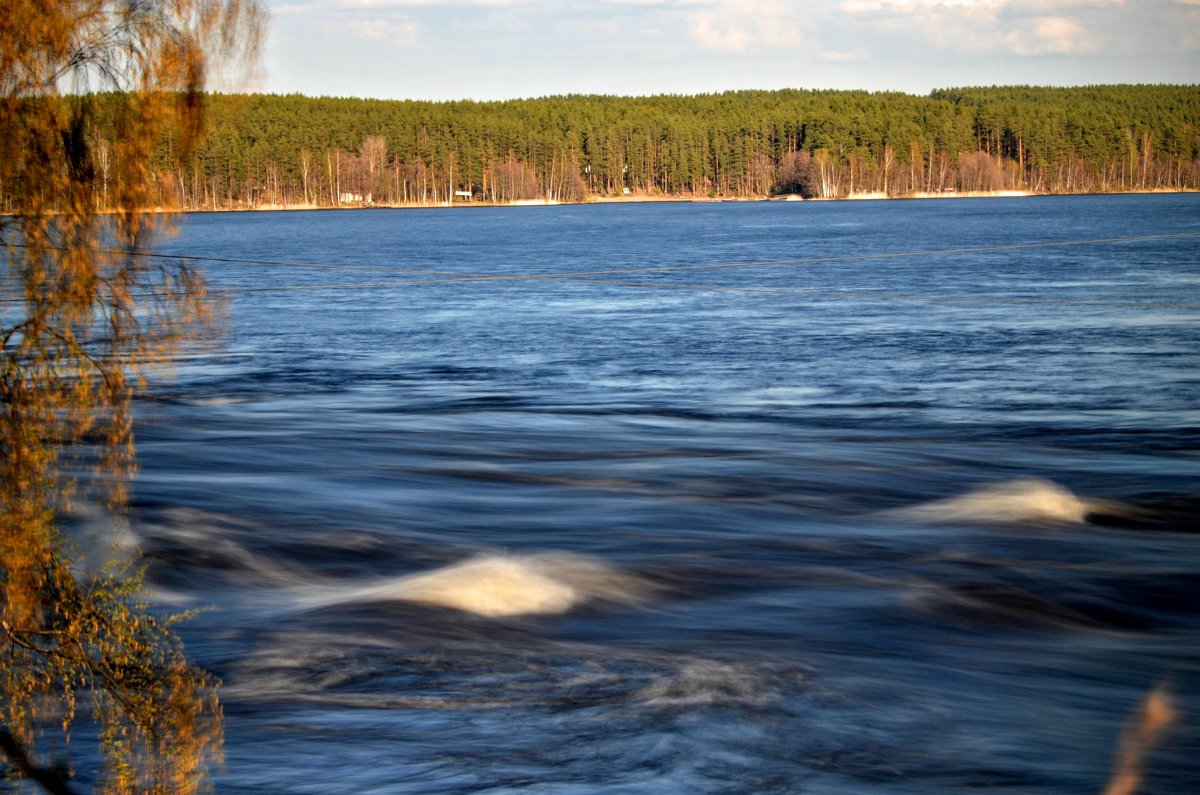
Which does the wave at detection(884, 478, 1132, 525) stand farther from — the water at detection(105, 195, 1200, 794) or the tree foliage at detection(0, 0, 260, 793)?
the tree foliage at detection(0, 0, 260, 793)

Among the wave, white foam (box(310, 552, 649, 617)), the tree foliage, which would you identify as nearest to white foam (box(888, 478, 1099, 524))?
the wave

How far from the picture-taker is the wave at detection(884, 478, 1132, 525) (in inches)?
579

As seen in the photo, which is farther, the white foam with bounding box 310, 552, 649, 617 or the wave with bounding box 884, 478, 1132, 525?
the wave with bounding box 884, 478, 1132, 525

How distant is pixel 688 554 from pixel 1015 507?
4150 mm

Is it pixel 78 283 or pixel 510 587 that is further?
pixel 510 587

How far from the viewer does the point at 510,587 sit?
12234 millimetres

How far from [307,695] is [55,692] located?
1763 mm

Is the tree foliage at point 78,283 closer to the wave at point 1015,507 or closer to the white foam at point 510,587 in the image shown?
the white foam at point 510,587

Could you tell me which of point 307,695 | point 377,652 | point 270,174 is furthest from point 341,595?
point 270,174

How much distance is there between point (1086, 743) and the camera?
8.77 metres

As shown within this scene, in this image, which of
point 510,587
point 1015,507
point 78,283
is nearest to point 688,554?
point 510,587

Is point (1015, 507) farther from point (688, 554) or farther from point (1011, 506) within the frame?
Result: point (688, 554)

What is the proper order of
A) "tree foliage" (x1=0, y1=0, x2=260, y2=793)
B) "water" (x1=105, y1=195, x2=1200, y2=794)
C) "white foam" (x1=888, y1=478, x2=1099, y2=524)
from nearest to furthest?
"tree foliage" (x1=0, y1=0, x2=260, y2=793) < "water" (x1=105, y1=195, x2=1200, y2=794) < "white foam" (x1=888, y1=478, x2=1099, y2=524)

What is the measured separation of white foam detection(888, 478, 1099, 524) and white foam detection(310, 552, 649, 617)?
4129 mm
